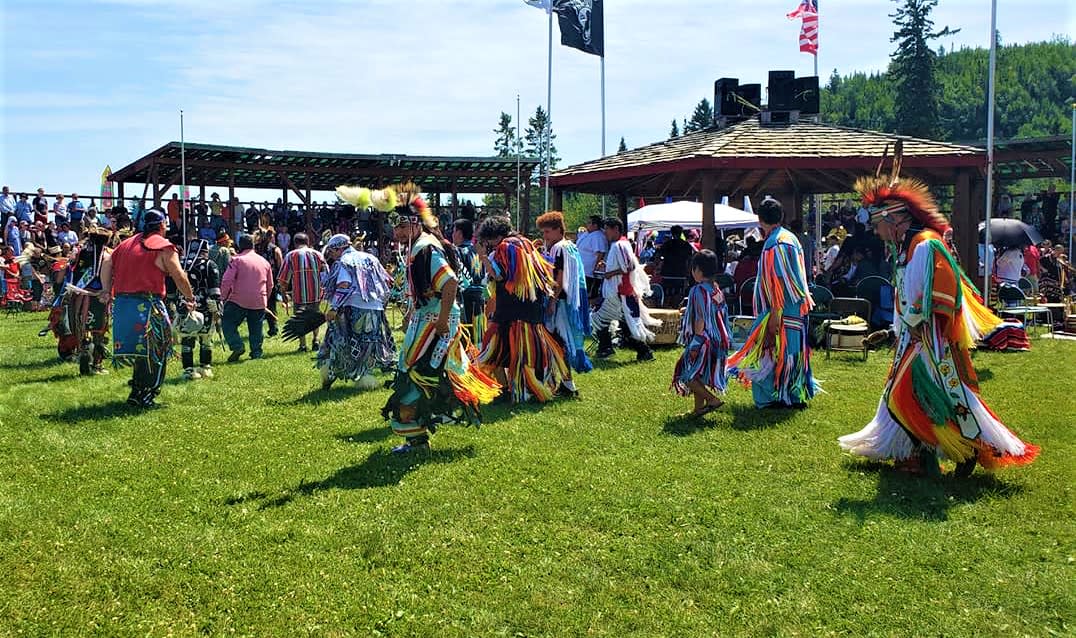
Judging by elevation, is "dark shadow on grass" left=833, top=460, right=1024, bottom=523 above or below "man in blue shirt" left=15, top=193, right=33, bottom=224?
below

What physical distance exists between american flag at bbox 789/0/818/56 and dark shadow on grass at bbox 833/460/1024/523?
17967 mm

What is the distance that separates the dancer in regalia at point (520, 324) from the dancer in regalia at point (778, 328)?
5.53 feet

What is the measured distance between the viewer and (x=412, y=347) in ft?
20.6

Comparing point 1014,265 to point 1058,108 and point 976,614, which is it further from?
point 1058,108

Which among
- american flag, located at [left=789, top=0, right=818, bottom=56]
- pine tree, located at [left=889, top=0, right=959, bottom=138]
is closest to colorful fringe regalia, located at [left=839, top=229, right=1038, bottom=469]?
american flag, located at [left=789, top=0, right=818, bottom=56]

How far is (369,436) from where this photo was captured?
7.16 meters

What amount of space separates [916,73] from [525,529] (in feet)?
226

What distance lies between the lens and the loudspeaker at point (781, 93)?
57.0 ft

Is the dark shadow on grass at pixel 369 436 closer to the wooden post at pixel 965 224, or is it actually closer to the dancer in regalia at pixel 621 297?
the dancer in regalia at pixel 621 297

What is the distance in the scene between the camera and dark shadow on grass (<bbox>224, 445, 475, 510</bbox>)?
551 cm

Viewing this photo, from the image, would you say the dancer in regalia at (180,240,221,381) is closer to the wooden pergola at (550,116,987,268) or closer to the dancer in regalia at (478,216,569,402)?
the dancer in regalia at (478,216,569,402)

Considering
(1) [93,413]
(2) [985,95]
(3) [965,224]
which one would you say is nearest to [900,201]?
(1) [93,413]

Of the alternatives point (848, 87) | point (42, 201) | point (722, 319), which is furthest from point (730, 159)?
point (848, 87)

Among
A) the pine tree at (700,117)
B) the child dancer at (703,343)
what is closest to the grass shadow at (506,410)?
the child dancer at (703,343)
